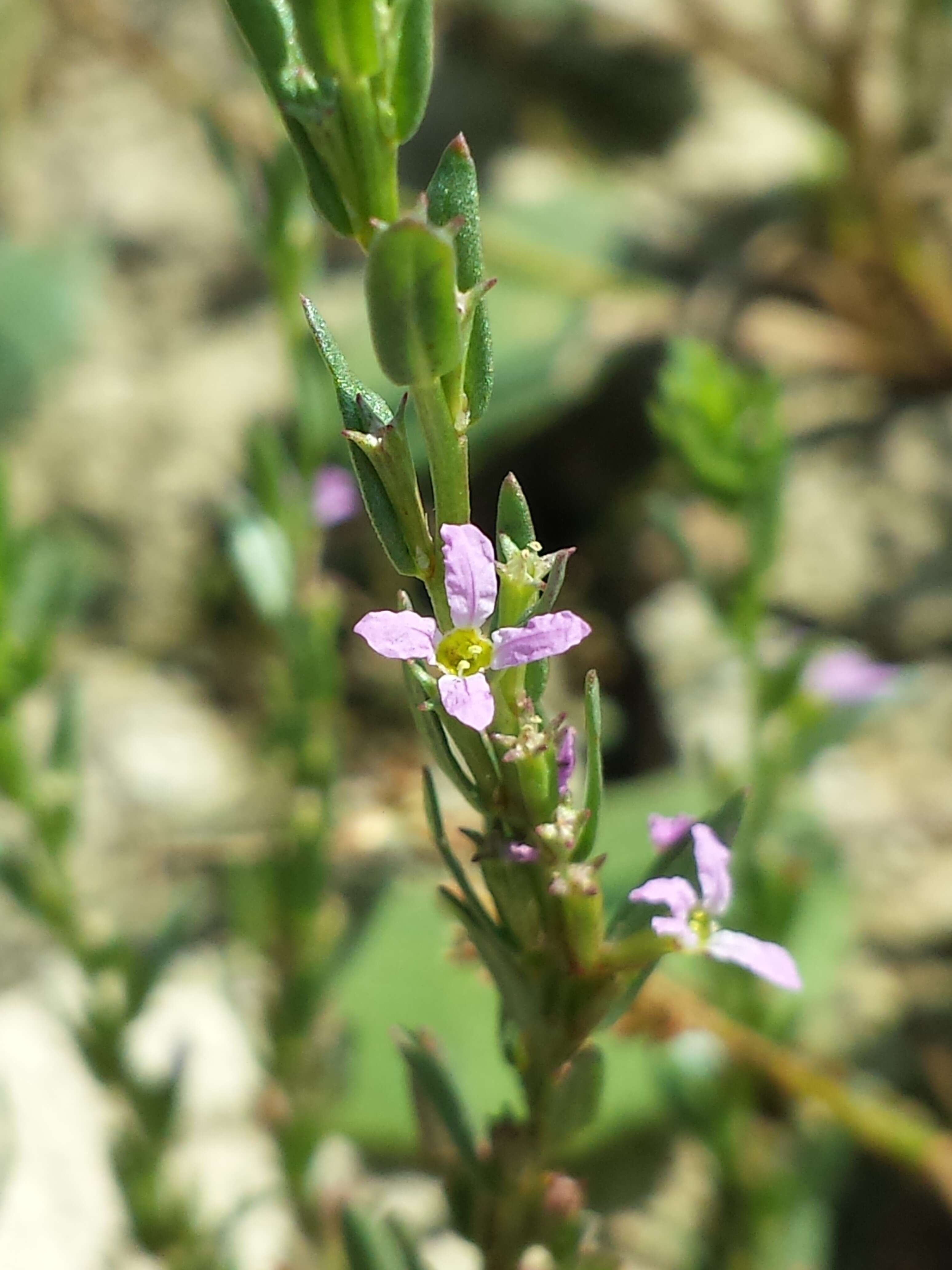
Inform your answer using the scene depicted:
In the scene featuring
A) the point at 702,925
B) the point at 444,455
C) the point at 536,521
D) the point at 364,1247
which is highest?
the point at 444,455

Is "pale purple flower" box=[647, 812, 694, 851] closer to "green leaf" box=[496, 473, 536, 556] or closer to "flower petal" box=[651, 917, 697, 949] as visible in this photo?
"flower petal" box=[651, 917, 697, 949]

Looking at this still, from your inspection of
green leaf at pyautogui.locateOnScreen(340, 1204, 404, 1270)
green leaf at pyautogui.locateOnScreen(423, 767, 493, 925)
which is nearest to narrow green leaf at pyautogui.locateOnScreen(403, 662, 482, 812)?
green leaf at pyautogui.locateOnScreen(423, 767, 493, 925)

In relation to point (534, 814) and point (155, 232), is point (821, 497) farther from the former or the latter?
point (534, 814)

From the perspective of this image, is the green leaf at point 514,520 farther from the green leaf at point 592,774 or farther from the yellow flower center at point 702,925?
the yellow flower center at point 702,925

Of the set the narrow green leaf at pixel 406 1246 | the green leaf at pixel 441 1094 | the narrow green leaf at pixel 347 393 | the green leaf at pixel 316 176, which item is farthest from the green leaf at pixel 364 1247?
the green leaf at pixel 316 176

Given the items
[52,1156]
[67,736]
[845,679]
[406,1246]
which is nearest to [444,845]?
[406,1246]

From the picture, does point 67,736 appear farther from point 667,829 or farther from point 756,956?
point 756,956
